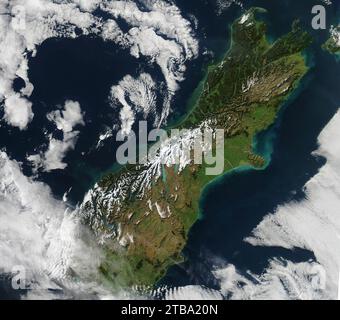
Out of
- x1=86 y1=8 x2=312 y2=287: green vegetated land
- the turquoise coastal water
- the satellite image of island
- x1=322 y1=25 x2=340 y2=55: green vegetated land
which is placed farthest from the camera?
x1=322 y1=25 x2=340 y2=55: green vegetated land

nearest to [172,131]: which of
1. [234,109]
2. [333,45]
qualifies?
[234,109]

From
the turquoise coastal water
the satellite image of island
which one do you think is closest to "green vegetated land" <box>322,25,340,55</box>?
the satellite image of island

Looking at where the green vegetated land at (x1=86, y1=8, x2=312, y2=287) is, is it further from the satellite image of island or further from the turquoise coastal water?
the turquoise coastal water

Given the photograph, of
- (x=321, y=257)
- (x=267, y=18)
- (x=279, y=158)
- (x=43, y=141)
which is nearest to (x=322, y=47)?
(x=267, y=18)

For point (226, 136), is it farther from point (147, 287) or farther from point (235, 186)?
point (147, 287)

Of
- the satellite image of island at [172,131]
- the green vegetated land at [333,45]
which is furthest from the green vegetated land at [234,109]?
the green vegetated land at [333,45]

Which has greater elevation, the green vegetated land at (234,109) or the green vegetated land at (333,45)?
the green vegetated land at (333,45)

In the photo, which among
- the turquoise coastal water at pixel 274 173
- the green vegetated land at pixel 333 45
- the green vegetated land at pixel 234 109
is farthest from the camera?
the green vegetated land at pixel 333 45

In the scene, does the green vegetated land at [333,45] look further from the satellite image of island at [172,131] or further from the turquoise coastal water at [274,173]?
the turquoise coastal water at [274,173]
